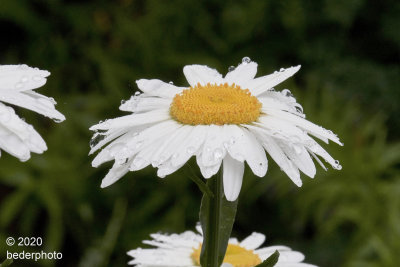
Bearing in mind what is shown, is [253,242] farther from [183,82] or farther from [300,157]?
[183,82]

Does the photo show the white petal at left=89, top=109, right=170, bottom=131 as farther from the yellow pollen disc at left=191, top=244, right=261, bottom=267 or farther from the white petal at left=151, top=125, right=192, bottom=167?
the yellow pollen disc at left=191, top=244, right=261, bottom=267

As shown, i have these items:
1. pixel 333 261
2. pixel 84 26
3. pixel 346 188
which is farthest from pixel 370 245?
pixel 84 26

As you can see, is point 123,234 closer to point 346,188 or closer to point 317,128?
point 346,188

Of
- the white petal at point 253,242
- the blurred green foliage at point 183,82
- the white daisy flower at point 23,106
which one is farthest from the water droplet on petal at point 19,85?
the blurred green foliage at point 183,82

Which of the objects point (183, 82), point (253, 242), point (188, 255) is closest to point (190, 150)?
point (188, 255)

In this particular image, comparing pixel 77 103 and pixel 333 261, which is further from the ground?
pixel 77 103

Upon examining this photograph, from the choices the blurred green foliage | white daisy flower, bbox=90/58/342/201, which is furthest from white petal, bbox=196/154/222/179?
the blurred green foliage

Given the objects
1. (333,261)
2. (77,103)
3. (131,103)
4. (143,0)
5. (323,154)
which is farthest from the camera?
(143,0)
